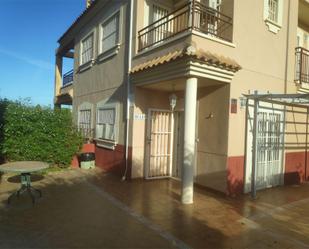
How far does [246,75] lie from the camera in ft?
27.8

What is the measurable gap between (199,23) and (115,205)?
562 centimetres

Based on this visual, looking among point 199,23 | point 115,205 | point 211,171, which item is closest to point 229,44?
point 199,23

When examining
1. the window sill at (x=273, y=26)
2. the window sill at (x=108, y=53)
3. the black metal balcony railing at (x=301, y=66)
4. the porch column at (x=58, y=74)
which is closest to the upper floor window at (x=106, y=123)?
the window sill at (x=108, y=53)

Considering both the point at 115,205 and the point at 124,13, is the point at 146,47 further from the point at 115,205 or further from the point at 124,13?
the point at 115,205

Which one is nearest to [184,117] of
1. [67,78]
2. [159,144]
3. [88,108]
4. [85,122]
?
[159,144]

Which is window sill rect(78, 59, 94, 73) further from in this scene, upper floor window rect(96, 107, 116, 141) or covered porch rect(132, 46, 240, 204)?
covered porch rect(132, 46, 240, 204)

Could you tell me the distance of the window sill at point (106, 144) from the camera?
10723mm

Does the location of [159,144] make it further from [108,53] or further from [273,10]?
[273,10]

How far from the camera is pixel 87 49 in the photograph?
14414 millimetres

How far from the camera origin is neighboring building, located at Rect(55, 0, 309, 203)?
24.7 feet

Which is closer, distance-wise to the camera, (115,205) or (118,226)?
(118,226)

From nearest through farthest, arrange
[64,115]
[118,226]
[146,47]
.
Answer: [118,226]
[146,47]
[64,115]

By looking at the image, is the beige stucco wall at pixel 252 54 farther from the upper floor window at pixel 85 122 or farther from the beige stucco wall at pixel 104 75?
the upper floor window at pixel 85 122

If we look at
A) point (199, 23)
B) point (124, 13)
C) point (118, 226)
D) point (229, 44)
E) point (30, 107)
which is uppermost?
point (124, 13)
